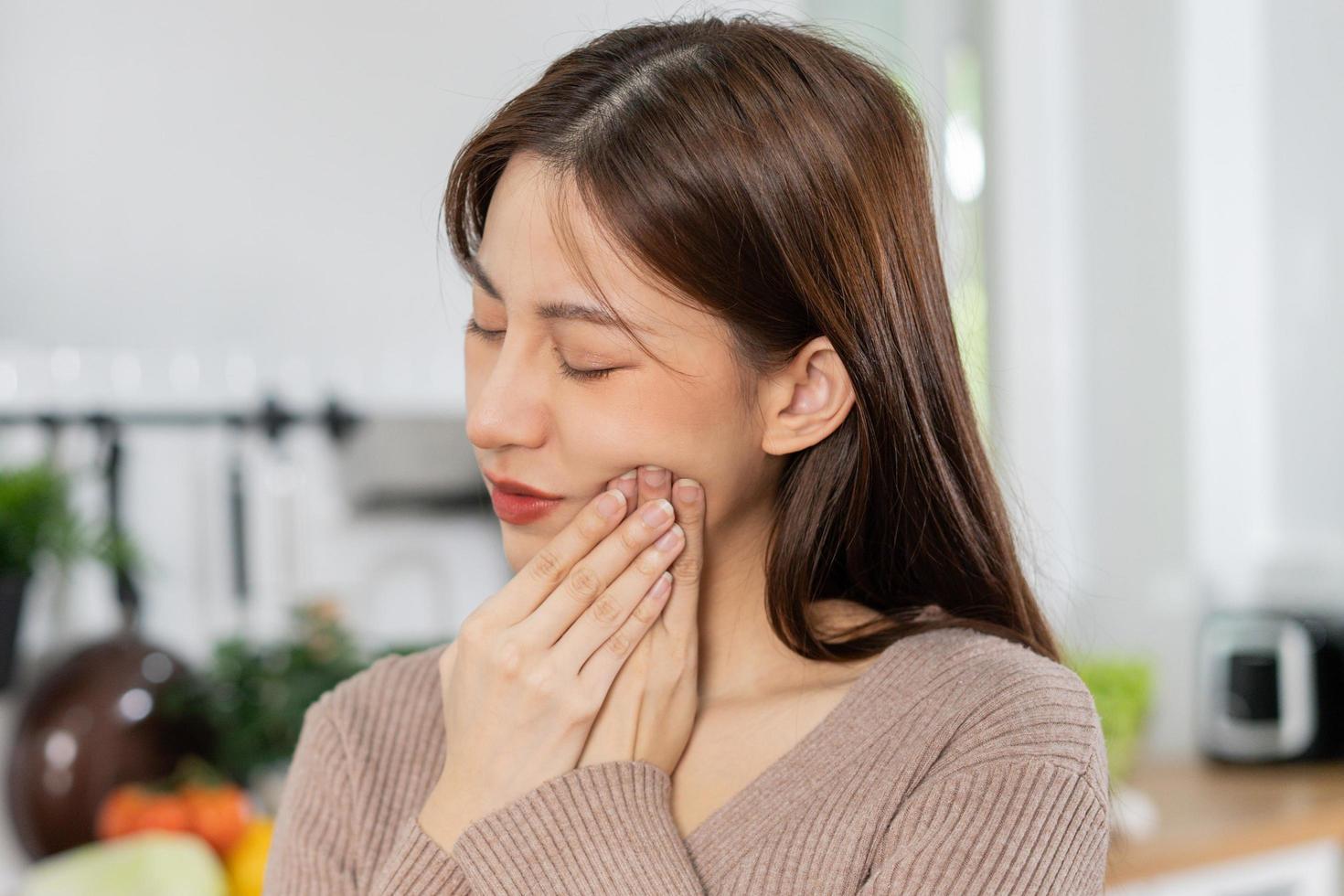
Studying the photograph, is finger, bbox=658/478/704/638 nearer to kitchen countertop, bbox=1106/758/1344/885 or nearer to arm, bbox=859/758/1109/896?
arm, bbox=859/758/1109/896

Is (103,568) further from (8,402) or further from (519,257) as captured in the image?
(519,257)

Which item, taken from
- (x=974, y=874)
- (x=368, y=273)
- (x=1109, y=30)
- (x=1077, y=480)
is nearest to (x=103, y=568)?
(x=368, y=273)

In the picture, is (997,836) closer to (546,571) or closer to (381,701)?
(546,571)

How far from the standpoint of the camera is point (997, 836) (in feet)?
2.90

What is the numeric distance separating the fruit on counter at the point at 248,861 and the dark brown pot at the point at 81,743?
18cm

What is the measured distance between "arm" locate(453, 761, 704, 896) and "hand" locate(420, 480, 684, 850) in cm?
2

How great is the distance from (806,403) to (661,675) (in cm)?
24

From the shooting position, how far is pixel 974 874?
87 cm

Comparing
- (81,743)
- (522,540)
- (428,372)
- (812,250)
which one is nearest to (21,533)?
(81,743)

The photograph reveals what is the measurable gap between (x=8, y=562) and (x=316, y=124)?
0.83 m

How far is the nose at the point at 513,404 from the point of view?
3.09 feet

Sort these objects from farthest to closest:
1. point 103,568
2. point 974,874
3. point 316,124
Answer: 1. point 316,124
2. point 103,568
3. point 974,874

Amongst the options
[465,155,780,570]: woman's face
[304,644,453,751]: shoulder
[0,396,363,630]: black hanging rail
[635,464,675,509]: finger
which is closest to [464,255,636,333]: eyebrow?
[465,155,780,570]: woman's face

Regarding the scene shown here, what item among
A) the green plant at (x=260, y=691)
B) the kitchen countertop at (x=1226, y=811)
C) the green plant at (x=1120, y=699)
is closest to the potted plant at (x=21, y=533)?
the green plant at (x=260, y=691)
